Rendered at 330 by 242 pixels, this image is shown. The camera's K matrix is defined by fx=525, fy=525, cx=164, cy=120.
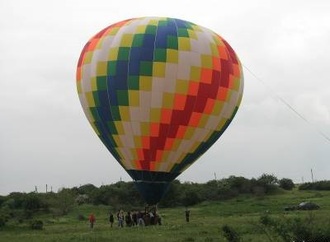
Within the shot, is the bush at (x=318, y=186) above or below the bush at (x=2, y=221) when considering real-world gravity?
above

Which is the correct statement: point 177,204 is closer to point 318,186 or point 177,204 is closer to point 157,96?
point 318,186

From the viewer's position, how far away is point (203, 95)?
83.9 ft

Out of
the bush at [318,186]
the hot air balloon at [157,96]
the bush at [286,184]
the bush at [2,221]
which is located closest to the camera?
the hot air balloon at [157,96]

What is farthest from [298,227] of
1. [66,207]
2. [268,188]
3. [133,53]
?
[268,188]

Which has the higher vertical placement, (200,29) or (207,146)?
(200,29)

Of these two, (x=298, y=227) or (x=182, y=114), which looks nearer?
(x=298, y=227)

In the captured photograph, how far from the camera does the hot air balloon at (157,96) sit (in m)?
25.1

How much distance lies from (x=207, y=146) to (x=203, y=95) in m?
2.95

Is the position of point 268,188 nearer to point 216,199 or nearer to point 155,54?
point 216,199

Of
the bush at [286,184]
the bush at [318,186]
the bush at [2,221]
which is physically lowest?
the bush at [2,221]

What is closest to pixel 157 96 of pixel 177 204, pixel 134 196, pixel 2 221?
pixel 2 221

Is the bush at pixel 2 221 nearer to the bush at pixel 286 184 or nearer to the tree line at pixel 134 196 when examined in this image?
the tree line at pixel 134 196

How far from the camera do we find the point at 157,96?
2503cm

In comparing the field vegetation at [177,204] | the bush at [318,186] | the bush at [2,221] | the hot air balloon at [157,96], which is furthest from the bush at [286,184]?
the hot air balloon at [157,96]
